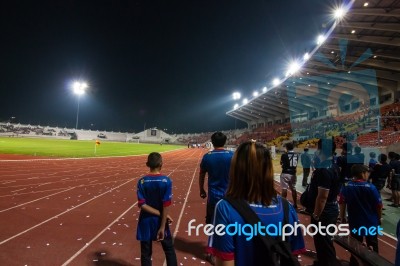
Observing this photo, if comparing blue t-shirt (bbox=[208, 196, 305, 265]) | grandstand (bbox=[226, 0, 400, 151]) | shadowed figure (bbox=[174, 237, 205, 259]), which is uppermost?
grandstand (bbox=[226, 0, 400, 151])

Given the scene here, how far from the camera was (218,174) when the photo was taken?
4.45 metres

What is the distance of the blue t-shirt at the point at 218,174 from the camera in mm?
4410

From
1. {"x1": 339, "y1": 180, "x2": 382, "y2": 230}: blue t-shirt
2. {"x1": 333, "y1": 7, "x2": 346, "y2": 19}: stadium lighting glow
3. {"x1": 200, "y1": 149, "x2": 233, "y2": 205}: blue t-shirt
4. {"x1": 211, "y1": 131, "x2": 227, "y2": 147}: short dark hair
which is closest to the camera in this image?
{"x1": 339, "y1": 180, "x2": 382, "y2": 230}: blue t-shirt

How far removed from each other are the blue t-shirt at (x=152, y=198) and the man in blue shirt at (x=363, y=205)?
9.56 feet

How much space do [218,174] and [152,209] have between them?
130 centimetres

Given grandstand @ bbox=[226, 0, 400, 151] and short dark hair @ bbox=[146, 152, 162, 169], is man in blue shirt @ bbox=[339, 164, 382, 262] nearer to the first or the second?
short dark hair @ bbox=[146, 152, 162, 169]

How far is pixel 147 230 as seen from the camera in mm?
3611

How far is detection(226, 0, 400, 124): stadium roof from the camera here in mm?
20328

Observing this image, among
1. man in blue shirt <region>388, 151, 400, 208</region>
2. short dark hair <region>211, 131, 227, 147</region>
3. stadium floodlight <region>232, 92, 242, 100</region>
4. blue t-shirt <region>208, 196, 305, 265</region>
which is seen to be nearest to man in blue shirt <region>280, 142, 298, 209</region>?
man in blue shirt <region>388, 151, 400, 208</region>

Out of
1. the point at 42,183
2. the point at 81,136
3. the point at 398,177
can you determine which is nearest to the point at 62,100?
the point at 81,136

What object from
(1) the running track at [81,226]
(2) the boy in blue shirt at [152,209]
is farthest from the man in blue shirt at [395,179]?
(2) the boy in blue shirt at [152,209]

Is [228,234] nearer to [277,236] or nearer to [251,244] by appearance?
[251,244]

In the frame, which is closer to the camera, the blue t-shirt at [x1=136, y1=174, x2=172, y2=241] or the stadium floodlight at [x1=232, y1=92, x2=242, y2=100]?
the blue t-shirt at [x1=136, y1=174, x2=172, y2=241]

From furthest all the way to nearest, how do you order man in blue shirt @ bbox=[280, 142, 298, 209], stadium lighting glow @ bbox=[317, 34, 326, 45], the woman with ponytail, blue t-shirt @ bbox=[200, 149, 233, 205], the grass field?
1. the grass field
2. stadium lighting glow @ bbox=[317, 34, 326, 45]
3. man in blue shirt @ bbox=[280, 142, 298, 209]
4. blue t-shirt @ bbox=[200, 149, 233, 205]
5. the woman with ponytail
